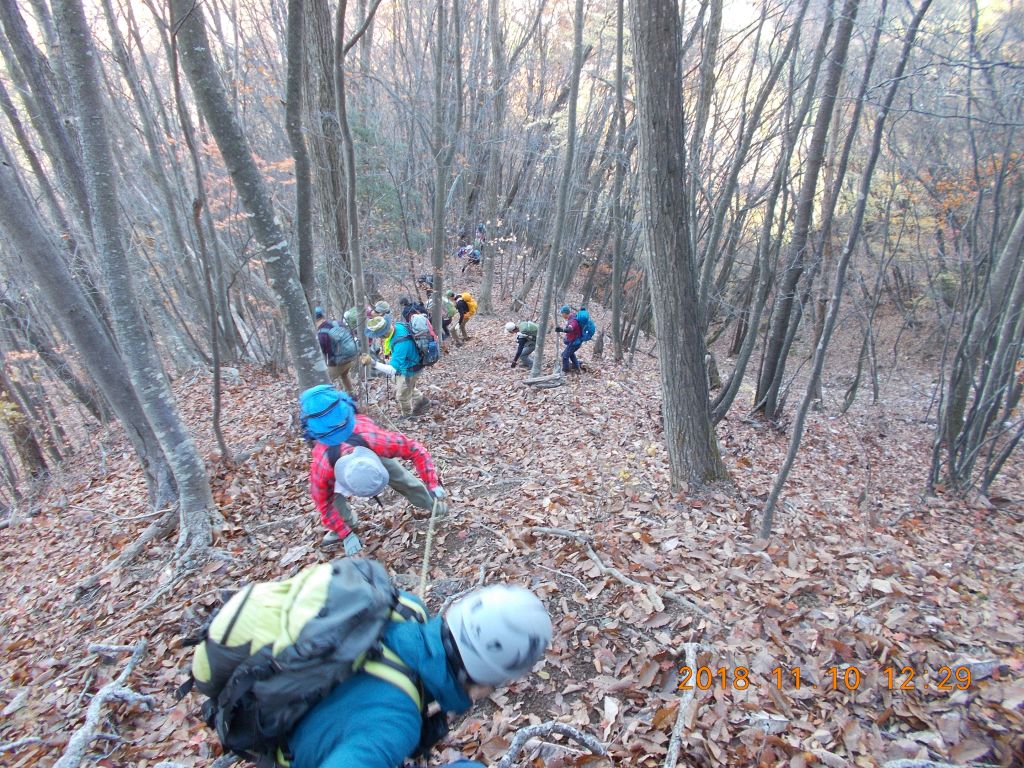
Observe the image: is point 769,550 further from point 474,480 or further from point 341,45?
point 341,45

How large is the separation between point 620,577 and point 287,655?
2.97 m

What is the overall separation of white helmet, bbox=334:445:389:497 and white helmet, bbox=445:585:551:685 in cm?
218

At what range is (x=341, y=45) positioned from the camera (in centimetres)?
641

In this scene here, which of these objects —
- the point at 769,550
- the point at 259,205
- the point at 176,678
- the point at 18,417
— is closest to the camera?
the point at 176,678

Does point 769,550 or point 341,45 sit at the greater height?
point 341,45

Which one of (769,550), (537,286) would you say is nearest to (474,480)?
(769,550)

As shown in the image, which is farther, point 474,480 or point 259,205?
point 474,480

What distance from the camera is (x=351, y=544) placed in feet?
15.4

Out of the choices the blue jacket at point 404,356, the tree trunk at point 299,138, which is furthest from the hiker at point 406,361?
the tree trunk at point 299,138

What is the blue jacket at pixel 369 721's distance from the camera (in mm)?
1714

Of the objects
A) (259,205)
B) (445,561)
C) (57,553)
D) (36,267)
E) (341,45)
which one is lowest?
(57,553)

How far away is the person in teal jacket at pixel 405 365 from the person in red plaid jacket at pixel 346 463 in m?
3.76

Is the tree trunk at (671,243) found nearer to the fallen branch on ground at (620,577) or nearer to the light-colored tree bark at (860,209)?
the light-colored tree bark at (860,209)

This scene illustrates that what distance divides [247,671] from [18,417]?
1302 centimetres
